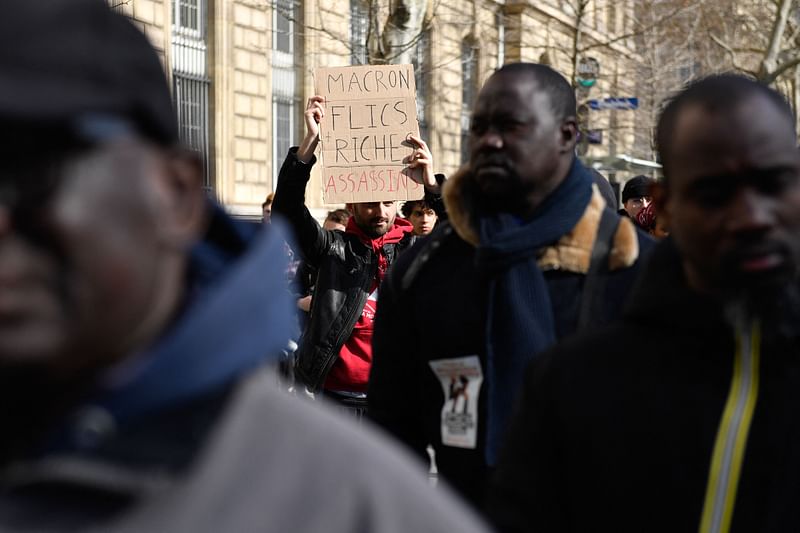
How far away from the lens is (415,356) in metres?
3.41

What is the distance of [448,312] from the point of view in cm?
330

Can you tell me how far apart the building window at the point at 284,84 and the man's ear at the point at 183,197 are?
18.4 m

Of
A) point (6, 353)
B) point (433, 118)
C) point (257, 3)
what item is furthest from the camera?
point (433, 118)

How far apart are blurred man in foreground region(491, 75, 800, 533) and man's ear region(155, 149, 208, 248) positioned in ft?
3.35

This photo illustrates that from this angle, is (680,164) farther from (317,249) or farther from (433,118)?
(433,118)

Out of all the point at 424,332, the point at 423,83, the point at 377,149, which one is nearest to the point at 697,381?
the point at 424,332

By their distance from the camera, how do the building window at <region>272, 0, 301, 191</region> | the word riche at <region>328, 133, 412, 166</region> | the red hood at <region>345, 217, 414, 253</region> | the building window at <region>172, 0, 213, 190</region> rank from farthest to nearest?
1. the building window at <region>272, 0, 301, 191</region>
2. the building window at <region>172, 0, 213, 190</region>
3. the word riche at <region>328, 133, 412, 166</region>
4. the red hood at <region>345, 217, 414, 253</region>

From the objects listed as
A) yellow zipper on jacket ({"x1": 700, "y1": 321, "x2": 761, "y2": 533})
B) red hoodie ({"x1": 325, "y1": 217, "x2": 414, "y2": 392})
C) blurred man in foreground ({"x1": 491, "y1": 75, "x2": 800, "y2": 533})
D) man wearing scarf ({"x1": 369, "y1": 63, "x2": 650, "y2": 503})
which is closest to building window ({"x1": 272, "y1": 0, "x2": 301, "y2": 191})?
red hoodie ({"x1": 325, "y1": 217, "x2": 414, "y2": 392})

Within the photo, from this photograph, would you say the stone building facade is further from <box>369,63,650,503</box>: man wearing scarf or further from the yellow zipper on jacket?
the yellow zipper on jacket

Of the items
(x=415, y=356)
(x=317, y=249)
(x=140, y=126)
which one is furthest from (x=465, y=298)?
(x=317, y=249)

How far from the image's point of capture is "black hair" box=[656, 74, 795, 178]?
2291 mm

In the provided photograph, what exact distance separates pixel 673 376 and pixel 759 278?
231 millimetres

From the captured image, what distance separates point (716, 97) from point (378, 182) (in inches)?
172

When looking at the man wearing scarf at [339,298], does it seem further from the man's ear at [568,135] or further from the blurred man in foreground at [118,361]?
the blurred man in foreground at [118,361]
